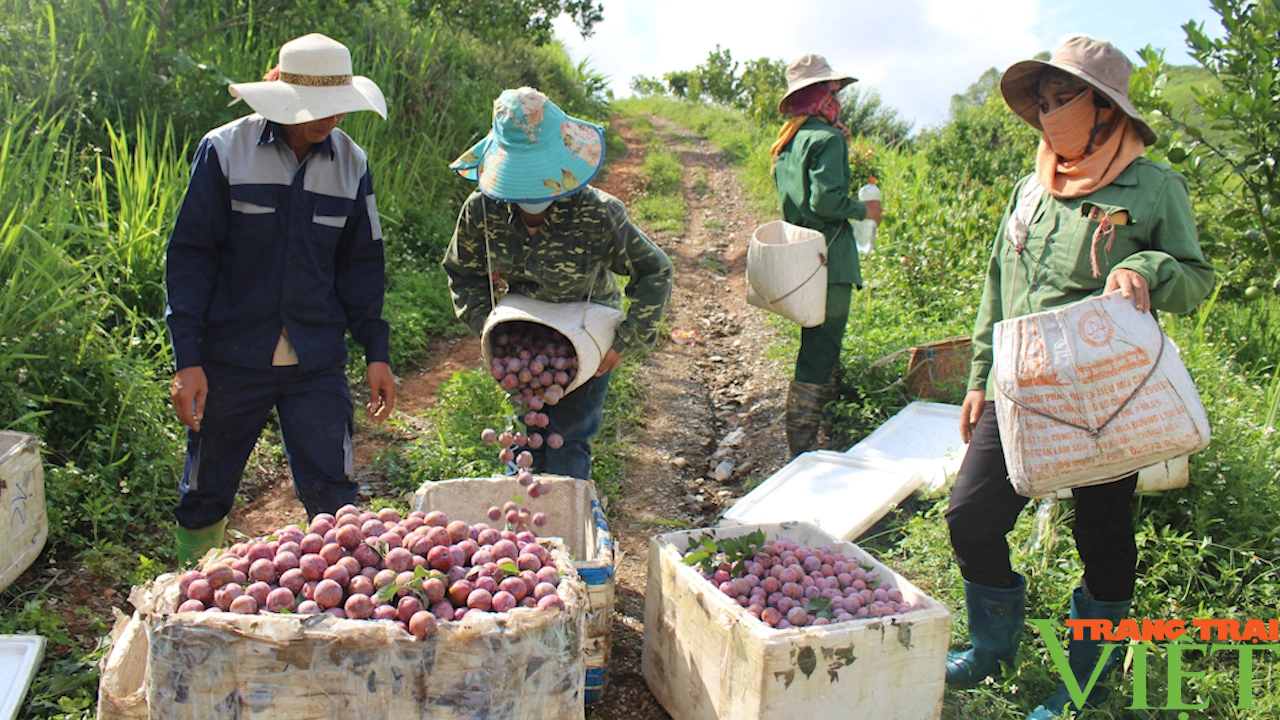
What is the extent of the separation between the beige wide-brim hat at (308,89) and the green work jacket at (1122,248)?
1727 mm

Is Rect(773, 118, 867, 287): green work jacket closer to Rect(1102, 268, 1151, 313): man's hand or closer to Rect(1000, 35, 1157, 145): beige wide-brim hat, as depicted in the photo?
Rect(1000, 35, 1157, 145): beige wide-brim hat

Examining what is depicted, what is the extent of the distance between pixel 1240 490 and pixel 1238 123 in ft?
8.33

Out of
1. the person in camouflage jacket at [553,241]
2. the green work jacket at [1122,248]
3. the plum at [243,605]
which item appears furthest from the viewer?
the person in camouflage jacket at [553,241]

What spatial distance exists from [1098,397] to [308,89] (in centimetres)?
209

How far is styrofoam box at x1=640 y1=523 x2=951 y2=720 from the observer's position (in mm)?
1888

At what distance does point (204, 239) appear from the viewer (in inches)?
89.2

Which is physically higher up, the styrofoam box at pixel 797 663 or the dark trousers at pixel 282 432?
the dark trousers at pixel 282 432

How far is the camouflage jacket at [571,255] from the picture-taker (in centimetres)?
263

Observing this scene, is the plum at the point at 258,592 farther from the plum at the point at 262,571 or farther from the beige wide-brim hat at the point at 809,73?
the beige wide-brim hat at the point at 809,73

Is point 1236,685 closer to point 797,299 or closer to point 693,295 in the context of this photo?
point 797,299

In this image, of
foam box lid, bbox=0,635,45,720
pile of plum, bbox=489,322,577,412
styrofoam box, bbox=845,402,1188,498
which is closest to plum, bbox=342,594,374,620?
pile of plum, bbox=489,322,577,412

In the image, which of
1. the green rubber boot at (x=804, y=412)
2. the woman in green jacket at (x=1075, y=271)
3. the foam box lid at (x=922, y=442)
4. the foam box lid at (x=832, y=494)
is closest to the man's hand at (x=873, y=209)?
the green rubber boot at (x=804, y=412)

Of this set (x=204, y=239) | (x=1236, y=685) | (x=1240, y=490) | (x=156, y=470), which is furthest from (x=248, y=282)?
(x=1240, y=490)

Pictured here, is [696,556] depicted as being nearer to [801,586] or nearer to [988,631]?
[801,586]
